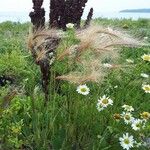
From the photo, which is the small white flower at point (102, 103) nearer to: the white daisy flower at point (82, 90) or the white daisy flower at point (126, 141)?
the white daisy flower at point (82, 90)

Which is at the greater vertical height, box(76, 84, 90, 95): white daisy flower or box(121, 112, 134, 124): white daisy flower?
box(76, 84, 90, 95): white daisy flower

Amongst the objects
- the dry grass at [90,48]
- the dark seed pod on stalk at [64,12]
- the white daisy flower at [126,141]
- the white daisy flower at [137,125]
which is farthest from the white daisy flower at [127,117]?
the dark seed pod on stalk at [64,12]

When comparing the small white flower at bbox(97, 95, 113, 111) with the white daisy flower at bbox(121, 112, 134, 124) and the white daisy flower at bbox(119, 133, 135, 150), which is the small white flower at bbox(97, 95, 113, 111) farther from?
the white daisy flower at bbox(119, 133, 135, 150)

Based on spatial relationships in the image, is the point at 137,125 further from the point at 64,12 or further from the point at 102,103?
the point at 64,12

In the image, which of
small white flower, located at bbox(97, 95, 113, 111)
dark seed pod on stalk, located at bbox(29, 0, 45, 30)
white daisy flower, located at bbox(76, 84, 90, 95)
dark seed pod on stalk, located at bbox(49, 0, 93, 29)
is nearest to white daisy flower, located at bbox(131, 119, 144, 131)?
small white flower, located at bbox(97, 95, 113, 111)

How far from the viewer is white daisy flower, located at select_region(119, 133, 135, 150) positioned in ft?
18.0

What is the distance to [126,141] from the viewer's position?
5527 millimetres

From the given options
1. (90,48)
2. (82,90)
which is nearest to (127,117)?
(82,90)

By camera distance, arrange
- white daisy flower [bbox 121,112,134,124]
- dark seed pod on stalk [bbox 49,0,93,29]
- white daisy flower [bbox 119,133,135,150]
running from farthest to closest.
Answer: dark seed pod on stalk [bbox 49,0,93,29] < white daisy flower [bbox 121,112,134,124] < white daisy flower [bbox 119,133,135,150]

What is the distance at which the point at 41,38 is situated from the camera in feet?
17.7

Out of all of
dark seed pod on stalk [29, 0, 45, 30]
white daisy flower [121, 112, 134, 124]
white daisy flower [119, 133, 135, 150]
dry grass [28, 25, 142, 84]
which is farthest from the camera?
dark seed pod on stalk [29, 0, 45, 30]

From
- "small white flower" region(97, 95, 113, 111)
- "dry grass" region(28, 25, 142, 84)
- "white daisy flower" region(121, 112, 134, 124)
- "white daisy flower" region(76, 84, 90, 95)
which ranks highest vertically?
"dry grass" region(28, 25, 142, 84)

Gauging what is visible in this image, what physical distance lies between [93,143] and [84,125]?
0.76 feet

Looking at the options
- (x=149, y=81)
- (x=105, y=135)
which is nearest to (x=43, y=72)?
(x=105, y=135)
